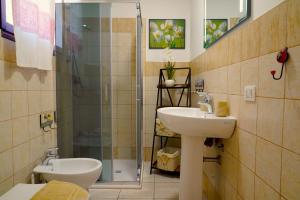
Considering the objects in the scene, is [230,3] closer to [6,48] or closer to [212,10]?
[212,10]

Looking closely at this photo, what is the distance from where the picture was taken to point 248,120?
1.20m

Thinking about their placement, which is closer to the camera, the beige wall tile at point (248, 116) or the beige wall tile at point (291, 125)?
the beige wall tile at point (291, 125)

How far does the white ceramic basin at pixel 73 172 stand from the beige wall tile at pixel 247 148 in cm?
104

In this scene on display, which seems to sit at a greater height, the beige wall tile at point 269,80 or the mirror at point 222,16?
the mirror at point 222,16

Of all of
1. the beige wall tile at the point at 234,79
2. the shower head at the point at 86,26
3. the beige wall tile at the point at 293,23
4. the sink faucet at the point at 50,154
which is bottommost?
the sink faucet at the point at 50,154

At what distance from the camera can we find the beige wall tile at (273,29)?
0.88m

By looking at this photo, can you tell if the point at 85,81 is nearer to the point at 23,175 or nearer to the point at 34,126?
the point at 34,126

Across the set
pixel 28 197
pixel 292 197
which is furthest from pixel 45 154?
pixel 292 197

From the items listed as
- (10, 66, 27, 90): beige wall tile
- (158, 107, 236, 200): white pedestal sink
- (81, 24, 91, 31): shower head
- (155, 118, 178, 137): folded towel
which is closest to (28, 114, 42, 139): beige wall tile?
(10, 66, 27, 90): beige wall tile

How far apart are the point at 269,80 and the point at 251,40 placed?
303 mm

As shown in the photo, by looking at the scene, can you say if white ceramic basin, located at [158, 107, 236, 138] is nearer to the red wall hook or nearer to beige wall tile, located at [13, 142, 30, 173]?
the red wall hook

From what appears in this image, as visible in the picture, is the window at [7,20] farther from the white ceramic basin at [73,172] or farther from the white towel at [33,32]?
the white ceramic basin at [73,172]

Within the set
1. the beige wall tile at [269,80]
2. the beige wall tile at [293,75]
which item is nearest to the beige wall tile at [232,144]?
the beige wall tile at [269,80]

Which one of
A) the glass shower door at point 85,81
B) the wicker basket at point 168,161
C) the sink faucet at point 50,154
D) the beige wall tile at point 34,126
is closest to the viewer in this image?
the beige wall tile at point 34,126
